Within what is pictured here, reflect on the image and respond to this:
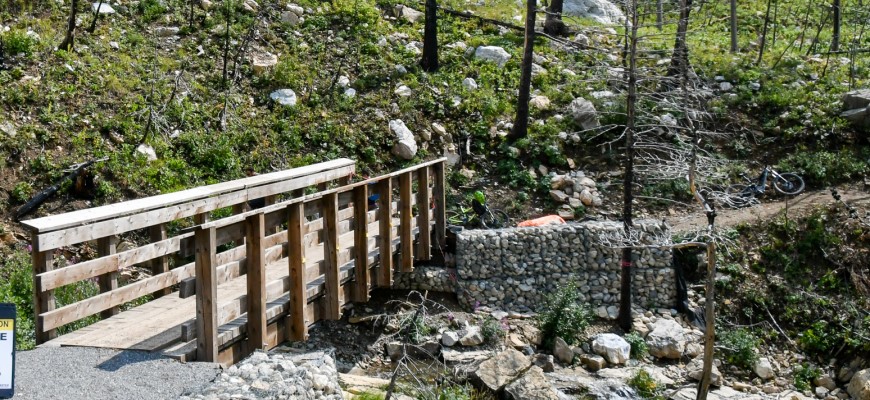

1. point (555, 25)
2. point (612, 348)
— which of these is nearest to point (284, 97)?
point (612, 348)

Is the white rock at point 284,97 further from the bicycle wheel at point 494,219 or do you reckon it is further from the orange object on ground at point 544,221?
the orange object on ground at point 544,221

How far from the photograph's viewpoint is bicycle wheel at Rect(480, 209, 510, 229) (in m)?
15.3

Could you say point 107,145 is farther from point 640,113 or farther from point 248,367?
point 640,113

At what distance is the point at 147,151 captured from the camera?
14156 mm

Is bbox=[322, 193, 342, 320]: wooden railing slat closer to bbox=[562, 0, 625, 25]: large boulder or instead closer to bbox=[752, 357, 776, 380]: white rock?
bbox=[752, 357, 776, 380]: white rock

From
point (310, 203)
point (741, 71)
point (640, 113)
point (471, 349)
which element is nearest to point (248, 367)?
point (310, 203)

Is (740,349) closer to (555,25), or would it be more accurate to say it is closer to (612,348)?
(612,348)

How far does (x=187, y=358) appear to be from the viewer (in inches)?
264

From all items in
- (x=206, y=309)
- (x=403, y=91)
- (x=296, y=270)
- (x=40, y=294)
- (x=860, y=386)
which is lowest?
(x=860, y=386)

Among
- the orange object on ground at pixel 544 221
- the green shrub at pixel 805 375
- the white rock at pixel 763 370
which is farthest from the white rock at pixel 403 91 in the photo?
the green shrub at pixel 805 375

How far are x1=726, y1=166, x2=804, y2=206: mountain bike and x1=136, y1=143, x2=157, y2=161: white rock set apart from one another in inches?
432

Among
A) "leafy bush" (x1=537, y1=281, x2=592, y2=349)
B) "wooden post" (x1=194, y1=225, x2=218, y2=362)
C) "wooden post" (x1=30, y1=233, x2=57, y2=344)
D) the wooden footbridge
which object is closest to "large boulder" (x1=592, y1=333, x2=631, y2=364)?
"leafy bush" (x1=537, y1=281, x2=592, y2=349)

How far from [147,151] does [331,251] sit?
21.3ft

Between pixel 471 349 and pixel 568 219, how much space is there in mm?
4515
